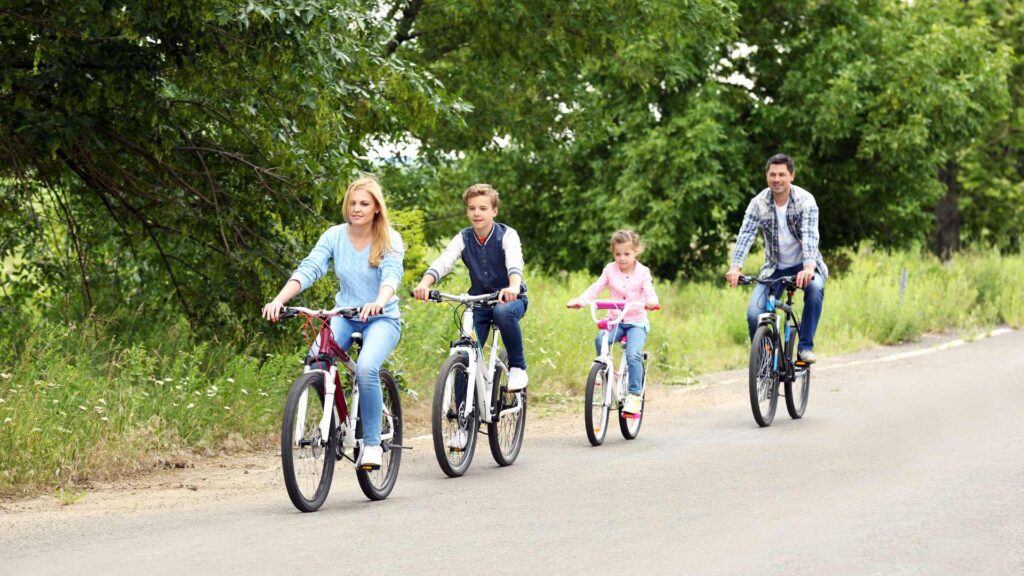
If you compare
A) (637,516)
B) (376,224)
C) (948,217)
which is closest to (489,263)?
(376,224)

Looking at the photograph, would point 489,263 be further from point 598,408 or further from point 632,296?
point 598,408

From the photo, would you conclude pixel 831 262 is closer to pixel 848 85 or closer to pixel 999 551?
pixel 848 85

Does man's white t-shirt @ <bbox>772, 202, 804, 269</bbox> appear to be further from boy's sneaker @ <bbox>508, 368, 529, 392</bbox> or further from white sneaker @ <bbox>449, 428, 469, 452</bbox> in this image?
white sneaker @ <bbox>449, 428, 469, 452</bbox>

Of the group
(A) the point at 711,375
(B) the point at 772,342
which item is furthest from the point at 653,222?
(B) the point at 772,342

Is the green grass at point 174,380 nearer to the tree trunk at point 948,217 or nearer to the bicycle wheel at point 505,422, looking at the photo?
the bicycle wheel at point 505,422

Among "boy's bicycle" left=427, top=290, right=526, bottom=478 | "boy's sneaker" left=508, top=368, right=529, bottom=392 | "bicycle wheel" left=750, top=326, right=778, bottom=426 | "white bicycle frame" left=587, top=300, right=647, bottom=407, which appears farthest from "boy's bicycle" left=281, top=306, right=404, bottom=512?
"bicycle wheel" left=750, top=326, right=778, bottom=426

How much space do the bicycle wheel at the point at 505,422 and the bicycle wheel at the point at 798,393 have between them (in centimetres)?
303

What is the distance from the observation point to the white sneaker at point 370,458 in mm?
7992

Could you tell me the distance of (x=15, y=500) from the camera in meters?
8.39

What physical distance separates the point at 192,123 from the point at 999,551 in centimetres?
736

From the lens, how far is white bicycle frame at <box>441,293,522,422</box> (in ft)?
29.6

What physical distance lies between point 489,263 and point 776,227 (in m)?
3.38

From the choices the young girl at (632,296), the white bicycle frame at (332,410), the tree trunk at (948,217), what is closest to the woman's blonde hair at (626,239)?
the young girl at (632,296)

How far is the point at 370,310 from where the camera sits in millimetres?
7762
